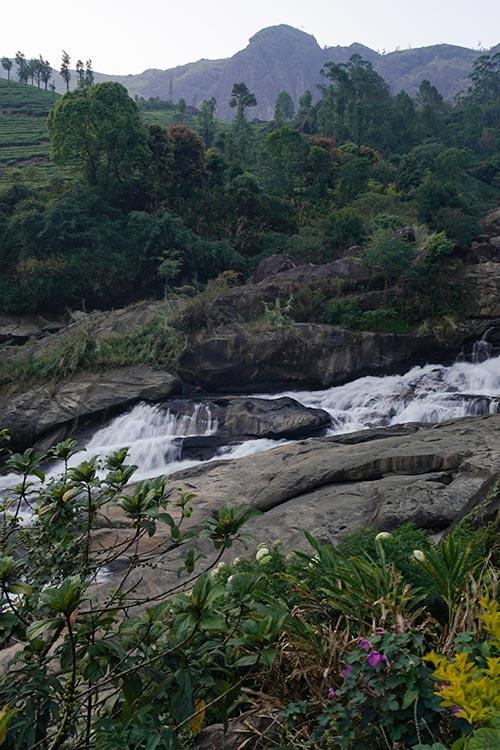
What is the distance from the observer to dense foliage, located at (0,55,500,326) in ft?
73.4

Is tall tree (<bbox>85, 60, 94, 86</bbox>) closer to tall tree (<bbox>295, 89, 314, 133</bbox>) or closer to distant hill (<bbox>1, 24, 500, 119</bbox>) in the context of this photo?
tall tree (<bbox>295, 89, 314, 133</bbox>)

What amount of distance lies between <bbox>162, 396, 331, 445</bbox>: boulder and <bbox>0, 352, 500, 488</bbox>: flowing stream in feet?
0.72

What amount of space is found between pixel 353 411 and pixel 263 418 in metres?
2.24

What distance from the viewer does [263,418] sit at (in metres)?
13.2

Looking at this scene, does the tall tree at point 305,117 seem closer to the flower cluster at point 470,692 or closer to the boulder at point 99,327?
the boulder at point 99,327

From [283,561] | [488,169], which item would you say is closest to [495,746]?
[283,561]

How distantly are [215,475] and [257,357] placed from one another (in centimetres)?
734

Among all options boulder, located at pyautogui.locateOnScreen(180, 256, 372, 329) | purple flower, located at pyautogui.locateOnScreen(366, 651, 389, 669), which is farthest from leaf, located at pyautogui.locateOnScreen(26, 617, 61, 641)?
boulder, located at pyautogui.locateOnScreen(180, 256, 372, 329)

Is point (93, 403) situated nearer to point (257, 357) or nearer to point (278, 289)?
point (257, 357)

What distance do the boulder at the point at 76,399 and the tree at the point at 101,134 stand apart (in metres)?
13.5

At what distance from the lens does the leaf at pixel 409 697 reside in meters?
1.83

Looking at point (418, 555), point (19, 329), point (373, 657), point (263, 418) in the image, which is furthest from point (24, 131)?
point (373, 657)

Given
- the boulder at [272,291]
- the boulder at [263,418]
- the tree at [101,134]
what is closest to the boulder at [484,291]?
the boulder at [272,291]

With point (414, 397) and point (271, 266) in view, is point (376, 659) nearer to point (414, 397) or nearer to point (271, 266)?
point (414, 397)
